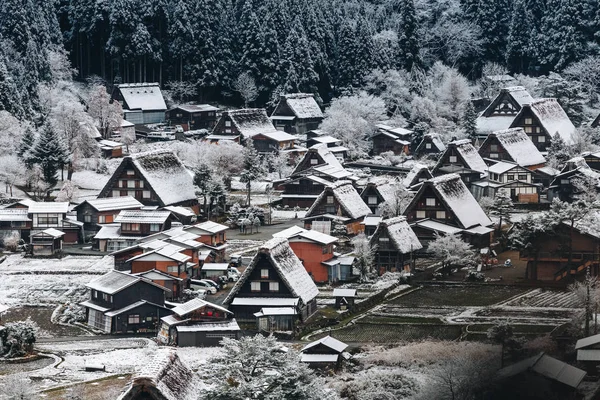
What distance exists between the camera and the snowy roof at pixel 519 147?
43781 mm

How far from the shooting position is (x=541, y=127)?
47969 millimetres

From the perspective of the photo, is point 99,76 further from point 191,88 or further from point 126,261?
point 126,261

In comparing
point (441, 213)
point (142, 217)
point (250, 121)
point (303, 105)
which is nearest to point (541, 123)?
point (303, 105)

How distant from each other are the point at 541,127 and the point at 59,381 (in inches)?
1236

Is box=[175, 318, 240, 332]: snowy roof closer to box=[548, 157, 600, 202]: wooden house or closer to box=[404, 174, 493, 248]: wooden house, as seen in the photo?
box=[404, 174, 493, 248]: wooden house

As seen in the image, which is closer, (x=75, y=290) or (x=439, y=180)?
(x=75, y=290)

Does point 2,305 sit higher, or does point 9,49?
point 9,49

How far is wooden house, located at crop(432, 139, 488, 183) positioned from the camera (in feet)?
136

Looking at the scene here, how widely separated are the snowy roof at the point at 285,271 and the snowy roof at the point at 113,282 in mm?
2252

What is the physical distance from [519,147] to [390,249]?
51.8ft

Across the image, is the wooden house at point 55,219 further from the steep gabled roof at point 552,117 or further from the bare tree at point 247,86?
the steep gabled roof at point 552,117

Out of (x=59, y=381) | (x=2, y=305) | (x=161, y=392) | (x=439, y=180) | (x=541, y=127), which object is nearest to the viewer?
(x=161, y=392)

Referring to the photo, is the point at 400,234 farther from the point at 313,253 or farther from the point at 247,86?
the point at 247,86


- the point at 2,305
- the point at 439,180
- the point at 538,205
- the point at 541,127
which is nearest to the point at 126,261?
the point at 2,305
